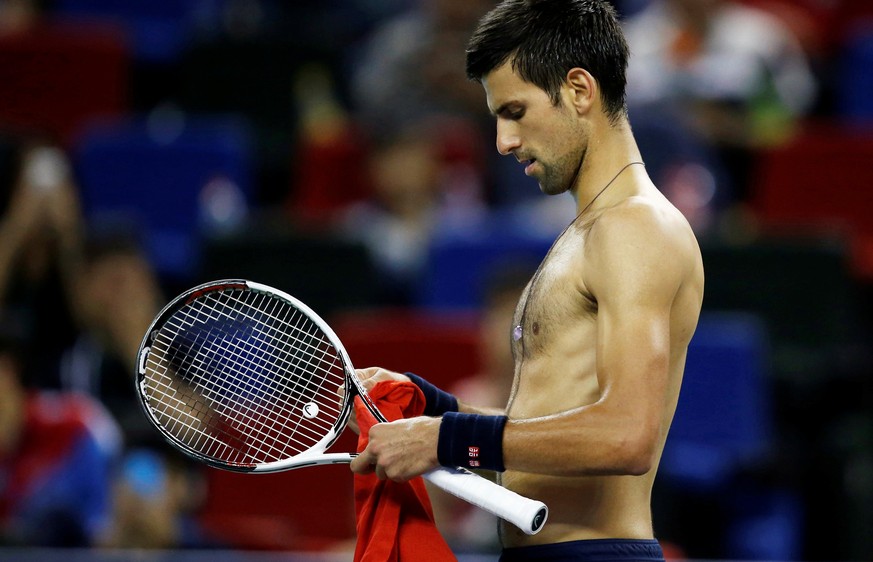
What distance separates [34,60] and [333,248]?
239 cm

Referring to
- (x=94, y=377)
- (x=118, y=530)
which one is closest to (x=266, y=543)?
(x=118, y=530)

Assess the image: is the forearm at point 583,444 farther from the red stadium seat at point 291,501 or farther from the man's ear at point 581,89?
the red stadium seat at point 291,501

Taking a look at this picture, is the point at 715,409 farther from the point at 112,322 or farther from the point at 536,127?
the point at 536,127

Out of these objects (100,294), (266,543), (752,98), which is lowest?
(266,543)

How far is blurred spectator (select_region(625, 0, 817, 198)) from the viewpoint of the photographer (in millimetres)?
7121

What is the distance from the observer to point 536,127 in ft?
8.47

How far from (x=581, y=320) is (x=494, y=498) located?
1.19 feet

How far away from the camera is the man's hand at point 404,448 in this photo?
245cm

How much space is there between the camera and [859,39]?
303 inches

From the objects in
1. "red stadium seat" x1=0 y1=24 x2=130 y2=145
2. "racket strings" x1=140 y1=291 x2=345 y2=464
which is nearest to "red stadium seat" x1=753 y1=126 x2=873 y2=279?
"racket strings" x1=140 y1=291 x2=345 y2=464

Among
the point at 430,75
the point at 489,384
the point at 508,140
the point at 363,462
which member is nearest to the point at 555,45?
the point at 508,140

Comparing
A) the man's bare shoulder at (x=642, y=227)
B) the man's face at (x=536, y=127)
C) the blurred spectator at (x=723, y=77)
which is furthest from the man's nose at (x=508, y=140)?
the blurred spectator at (x=723, y=77)

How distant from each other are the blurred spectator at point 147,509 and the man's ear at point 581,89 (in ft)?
8.89

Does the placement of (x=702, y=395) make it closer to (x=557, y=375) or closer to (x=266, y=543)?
(x=266, y=543)
